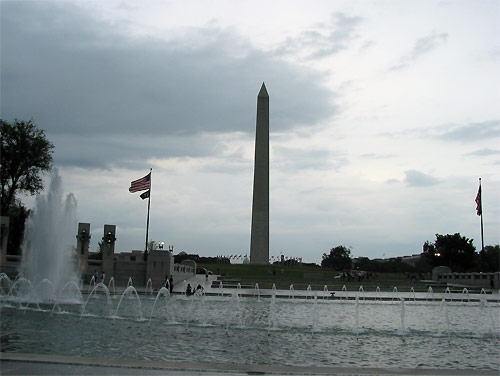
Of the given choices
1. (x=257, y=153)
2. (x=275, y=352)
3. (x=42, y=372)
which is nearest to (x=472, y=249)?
(x=257, y=153)

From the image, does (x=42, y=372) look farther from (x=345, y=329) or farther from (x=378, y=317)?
(x=378, y=317)

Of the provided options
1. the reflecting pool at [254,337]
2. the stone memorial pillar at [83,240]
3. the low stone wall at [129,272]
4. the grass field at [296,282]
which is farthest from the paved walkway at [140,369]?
the grass field at [296,282]

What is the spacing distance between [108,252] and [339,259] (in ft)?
238

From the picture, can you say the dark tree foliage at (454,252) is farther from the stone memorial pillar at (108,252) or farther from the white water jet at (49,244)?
the white water jet at (49,244)

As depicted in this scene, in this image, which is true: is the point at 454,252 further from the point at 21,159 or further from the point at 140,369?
the point at 140,369

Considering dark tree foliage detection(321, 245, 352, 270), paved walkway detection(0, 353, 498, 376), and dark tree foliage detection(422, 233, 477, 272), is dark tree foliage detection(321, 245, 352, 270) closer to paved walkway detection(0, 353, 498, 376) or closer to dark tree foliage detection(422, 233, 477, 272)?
dark tree foliage detection(422, 233, 477, 272)

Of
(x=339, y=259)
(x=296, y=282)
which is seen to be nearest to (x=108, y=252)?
(x=296, y=282)

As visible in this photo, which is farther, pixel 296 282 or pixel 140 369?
pixel 296 282

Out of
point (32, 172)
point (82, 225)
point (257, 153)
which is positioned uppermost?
point (257, 153)

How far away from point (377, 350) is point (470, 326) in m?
7.37

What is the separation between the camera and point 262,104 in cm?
5678

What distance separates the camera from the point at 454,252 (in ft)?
216

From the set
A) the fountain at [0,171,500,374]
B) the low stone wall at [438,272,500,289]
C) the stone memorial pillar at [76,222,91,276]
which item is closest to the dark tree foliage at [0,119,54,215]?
the stone memorial pillar at [76,222,91,276]

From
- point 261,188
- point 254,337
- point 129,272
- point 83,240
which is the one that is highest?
point 261,188
